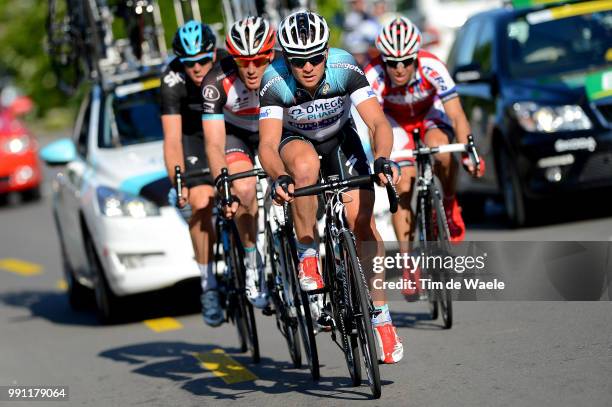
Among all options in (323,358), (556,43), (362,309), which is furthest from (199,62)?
(556,43)

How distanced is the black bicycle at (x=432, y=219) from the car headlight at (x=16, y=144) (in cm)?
1510

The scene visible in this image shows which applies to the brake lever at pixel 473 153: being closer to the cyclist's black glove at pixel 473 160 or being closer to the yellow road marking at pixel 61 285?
the cyclist's black glove at pixel 473 160

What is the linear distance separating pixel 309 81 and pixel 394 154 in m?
2.04

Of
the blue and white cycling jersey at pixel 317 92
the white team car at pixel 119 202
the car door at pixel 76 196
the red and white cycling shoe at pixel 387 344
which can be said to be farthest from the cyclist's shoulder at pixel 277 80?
the car door at pixel 76 196

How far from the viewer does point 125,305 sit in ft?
41.1

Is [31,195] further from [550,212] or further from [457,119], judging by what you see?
[457,119]

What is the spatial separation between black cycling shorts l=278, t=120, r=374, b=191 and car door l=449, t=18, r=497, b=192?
16.3 feet

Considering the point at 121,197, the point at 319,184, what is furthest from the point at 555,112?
the point at 319,184

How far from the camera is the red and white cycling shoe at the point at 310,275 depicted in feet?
26.5

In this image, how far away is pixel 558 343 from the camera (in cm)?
847

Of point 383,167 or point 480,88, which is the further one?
point 480,88

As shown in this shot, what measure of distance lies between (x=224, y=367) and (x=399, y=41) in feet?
8.13

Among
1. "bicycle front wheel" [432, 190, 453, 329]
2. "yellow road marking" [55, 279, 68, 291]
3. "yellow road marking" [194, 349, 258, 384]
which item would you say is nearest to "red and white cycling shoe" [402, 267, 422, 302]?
"bicycle front wheel" [432, 190, 453, 329]

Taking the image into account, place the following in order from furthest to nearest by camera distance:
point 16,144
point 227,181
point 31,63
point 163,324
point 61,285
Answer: point 31,63
point 16,144
point 61,285
point 163,324
point 227,181
